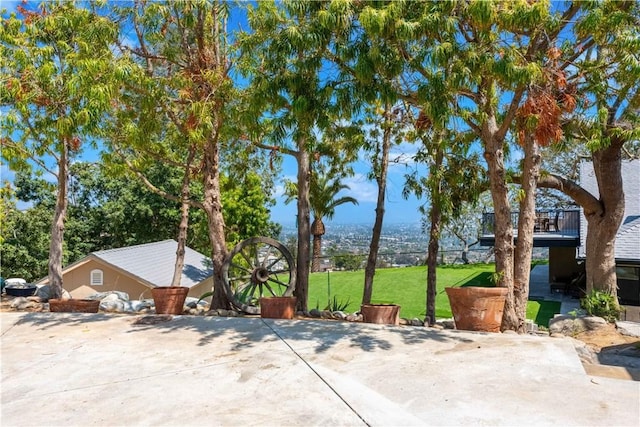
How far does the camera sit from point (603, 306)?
33.8 ft

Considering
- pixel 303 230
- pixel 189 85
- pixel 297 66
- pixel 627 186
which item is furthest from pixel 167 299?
pixel 627 186

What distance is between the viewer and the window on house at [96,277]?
53.5 ft

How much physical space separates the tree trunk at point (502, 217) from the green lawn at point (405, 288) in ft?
20.8

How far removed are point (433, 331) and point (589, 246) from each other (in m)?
7.35

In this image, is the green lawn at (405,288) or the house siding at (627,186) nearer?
the green lawn at (405,288)

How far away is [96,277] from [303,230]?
34.8 ft

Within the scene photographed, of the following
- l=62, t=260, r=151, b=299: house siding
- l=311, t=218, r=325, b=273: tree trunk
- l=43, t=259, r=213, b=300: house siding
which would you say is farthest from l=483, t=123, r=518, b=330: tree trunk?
l=62, t=260, r=151, b=299: house siding

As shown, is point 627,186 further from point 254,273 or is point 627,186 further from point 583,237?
point 254,273

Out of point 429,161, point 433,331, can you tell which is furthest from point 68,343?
point 429,161

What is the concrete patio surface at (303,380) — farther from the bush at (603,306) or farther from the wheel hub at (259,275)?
the bush at (603,306)

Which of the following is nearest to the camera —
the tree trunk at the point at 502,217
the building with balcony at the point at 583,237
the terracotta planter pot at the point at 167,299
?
the tree trunk at the point at 502,217

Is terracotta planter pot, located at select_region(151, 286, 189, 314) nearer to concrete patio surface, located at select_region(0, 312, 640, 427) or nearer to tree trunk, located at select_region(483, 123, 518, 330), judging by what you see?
concrete patio surface, located at select_region(0, 312, 640, 427)

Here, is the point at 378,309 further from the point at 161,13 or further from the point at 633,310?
the point at 633,310

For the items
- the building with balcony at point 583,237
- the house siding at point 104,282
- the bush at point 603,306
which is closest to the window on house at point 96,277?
the house siding at point 104,282
